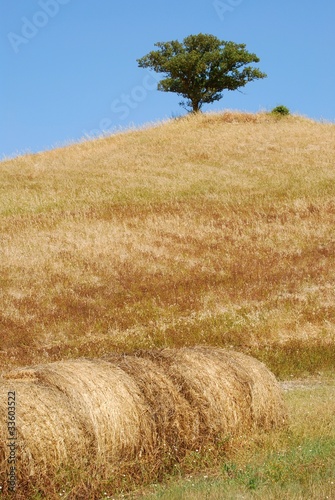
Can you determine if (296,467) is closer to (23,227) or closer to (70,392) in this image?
(70,392)

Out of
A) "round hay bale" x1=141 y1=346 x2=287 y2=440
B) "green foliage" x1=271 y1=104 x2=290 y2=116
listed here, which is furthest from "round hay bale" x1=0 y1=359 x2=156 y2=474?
"green foliage" x1=271 y1=104 x2=290 y2=116

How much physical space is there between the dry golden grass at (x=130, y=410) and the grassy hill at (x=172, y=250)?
24.5ft

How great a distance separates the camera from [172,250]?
2988cm

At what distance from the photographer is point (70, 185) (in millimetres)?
42906

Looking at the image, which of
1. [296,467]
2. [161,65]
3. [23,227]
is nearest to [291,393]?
[296,467]

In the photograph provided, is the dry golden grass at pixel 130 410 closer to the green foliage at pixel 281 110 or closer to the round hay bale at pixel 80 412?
the round hay bale at pixel 80 412

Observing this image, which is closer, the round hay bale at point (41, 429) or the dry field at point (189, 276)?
the round hay bale at point (41, 429)

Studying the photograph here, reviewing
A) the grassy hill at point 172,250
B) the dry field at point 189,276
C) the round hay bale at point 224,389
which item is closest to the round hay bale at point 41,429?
the dry field at point 189,276

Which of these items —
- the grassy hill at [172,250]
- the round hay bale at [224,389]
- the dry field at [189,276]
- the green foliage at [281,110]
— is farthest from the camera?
the green foliage at [281,110]

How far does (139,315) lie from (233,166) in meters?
25.3

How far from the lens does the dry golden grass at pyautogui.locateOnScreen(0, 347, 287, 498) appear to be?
8773mm

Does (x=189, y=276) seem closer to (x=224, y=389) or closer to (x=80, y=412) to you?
(x=224, y=389)

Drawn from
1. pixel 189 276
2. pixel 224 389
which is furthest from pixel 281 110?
pixel 224 389

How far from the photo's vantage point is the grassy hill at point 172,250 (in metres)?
21.8
